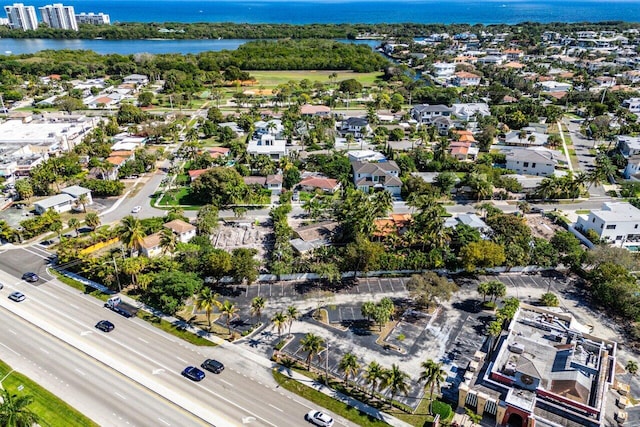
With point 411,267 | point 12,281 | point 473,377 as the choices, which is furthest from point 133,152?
point 473,377

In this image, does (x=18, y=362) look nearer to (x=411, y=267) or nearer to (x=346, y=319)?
(x=346, y=319)

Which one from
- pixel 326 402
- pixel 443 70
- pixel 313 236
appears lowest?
pixel 326 402

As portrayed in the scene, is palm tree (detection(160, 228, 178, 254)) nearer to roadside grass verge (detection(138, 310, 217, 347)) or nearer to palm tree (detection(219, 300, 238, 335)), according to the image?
roadside grass verge (detection(138, 310, 217, 347))

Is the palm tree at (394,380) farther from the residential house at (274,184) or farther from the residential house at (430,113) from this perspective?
the residential house at (430,113)

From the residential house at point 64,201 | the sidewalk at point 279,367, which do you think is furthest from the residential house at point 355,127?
the sidewalk at point 279,367

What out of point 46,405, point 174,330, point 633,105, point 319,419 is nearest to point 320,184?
point 174,330

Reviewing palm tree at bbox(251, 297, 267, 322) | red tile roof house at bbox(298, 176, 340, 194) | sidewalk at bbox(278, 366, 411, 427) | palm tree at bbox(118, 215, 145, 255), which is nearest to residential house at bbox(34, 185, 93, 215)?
palm tree at bbox(118, 215, 145, 255)

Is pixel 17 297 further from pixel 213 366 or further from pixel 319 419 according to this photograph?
pixel 319 419
